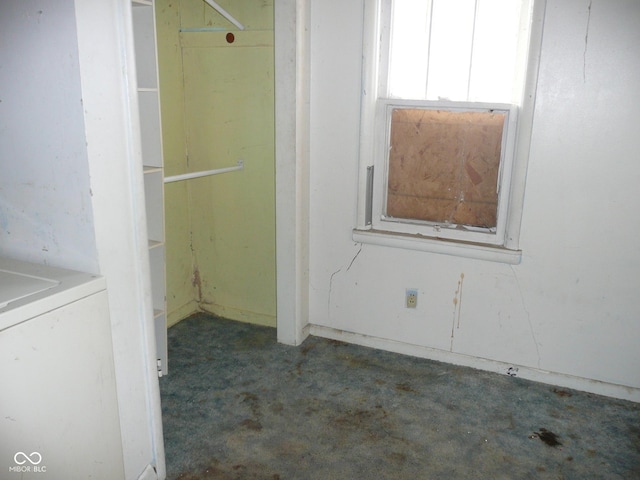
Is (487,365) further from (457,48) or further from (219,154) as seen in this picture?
(219,154)

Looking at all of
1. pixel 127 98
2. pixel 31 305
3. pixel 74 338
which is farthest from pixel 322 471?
pixel 127 98

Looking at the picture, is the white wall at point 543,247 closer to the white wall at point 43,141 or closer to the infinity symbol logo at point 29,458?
the white wall at point 43,141

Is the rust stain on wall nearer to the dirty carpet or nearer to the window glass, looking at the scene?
the dirty carpet

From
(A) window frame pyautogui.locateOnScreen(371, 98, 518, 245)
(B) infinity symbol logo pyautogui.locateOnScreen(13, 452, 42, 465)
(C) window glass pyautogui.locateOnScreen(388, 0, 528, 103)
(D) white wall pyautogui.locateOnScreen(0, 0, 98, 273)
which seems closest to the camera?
(B) infinity symbol logo pyautogui.locateOnScreen(13, 452, 42, 465)

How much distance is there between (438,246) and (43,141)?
190cm

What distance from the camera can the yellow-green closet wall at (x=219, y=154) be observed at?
294 centimetres

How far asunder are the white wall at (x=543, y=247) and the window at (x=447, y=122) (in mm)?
81

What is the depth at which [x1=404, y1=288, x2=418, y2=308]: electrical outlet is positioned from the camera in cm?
286

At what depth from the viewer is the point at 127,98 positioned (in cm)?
161

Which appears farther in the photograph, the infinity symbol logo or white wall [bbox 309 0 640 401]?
white wall [bbox 309 0 640 401]

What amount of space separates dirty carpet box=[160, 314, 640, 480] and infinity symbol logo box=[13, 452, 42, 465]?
2.23 feet

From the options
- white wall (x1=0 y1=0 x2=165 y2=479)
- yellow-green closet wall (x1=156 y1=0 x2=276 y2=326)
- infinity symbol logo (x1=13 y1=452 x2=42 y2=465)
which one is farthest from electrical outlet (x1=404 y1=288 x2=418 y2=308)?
infinity symbol logo (x1=13 y1=452 x2=42 y2=465)

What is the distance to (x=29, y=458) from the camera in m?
1.40

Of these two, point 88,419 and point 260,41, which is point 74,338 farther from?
point 260,41
